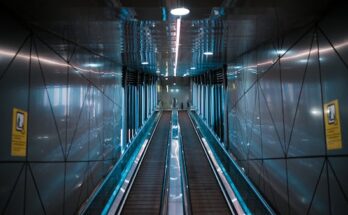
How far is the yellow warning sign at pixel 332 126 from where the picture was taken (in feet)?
13.8

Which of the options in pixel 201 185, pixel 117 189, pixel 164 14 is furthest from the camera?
pixel 201 185

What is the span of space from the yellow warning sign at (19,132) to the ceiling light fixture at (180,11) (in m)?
2.83

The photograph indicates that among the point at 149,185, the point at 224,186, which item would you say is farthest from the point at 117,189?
the point at 224,186

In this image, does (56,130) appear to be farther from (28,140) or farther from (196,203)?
(196,203)

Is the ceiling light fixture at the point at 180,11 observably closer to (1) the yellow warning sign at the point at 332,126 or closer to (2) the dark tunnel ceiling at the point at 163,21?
(2) the dark tunnel ceiling at the point at 163,21

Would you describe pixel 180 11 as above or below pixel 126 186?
above

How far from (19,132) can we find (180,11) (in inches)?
123

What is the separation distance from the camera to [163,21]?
21.7 ft

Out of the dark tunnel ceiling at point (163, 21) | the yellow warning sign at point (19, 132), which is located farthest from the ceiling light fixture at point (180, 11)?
the yellow warning sign at point (19, 132)

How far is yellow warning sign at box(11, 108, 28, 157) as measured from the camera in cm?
444

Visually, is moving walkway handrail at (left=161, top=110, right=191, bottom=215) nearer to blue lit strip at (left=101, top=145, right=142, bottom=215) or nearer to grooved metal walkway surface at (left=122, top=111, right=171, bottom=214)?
grooved metal walkway surface at (left=122, top=111, right=171, bottom=214)

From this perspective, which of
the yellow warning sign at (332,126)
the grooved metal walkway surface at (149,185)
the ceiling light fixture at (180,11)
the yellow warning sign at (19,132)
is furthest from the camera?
the grooved metal walkway surface at (149,185)

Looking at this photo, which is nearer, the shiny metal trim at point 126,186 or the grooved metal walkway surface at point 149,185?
the shiny metal trim at point 126,186

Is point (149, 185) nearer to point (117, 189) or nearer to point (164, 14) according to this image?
point (117, 189)
